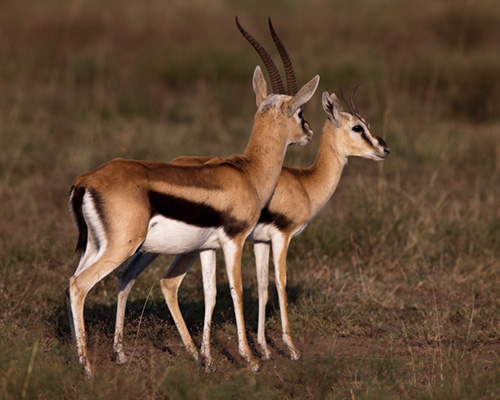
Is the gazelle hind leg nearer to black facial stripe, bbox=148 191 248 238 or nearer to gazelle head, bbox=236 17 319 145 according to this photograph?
black facial stripe, bbox=148 191 248 238

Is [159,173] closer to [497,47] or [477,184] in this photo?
[477,184]

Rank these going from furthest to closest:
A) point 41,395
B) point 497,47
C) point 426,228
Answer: point 497,47
point 426,228
point 41,395

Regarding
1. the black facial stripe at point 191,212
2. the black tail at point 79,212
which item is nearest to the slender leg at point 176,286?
the black facial stripe at point 191,212

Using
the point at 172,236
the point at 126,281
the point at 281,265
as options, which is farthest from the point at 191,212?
the point at 281,265

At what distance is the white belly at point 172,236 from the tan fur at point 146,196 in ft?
0.33

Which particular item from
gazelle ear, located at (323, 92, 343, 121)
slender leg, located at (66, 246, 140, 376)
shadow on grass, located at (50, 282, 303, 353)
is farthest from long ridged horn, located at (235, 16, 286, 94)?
slender leg, located at (66, 246, 140, 376)

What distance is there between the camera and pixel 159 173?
402cm

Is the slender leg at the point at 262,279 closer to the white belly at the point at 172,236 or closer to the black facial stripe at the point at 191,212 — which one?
the black facial stripe at the point at 191,212

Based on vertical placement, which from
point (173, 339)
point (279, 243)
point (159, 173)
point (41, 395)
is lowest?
point (173, 339)

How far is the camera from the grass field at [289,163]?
4066 millimetres

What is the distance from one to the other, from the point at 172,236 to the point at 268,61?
4.83 ft

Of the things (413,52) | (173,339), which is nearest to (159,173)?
(173,339)

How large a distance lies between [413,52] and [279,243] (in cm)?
955

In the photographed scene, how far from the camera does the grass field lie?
4.07 meters
